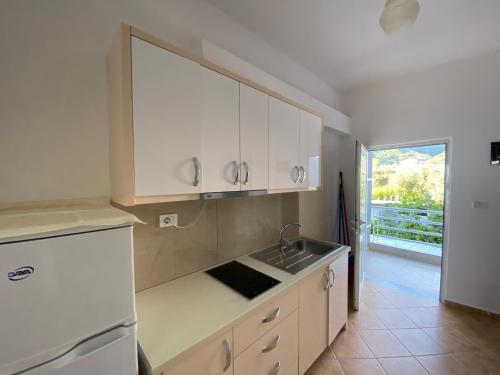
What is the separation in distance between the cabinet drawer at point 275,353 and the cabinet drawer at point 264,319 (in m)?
0.04

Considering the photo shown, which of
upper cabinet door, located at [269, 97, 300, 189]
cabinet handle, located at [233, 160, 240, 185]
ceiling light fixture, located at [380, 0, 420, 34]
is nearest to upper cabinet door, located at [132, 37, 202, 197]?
cabinet handle, located at [233, 160, 240, 185]

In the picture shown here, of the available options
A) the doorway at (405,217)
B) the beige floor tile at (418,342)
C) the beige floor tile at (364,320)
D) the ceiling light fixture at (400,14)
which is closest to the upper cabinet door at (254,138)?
the ceiling light fixture at (400,14)

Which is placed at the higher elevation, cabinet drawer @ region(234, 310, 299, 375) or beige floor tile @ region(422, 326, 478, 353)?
cabinet drawer @ region(234, 310, 299, 375)

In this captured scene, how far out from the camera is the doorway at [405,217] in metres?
3.23

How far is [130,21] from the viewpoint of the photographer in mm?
1135

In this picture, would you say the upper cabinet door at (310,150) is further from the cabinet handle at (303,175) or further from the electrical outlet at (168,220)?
the electrical outlet at (168,220)

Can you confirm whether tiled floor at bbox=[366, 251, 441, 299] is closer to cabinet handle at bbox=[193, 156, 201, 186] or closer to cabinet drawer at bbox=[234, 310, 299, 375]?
cabinet drawer at bbox=[234, 310, 299, 375]

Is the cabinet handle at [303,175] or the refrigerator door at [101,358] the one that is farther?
the cabinet handle at [303,175]

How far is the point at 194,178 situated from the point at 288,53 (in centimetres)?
180

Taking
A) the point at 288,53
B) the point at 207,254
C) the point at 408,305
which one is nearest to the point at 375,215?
the point at 408,305

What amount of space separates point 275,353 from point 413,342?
5.01 ft

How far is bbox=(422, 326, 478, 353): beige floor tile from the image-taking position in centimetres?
175

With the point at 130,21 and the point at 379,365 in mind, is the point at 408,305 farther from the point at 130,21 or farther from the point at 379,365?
the point at 130,21

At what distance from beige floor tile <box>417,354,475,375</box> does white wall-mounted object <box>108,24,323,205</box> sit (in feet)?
6.29
